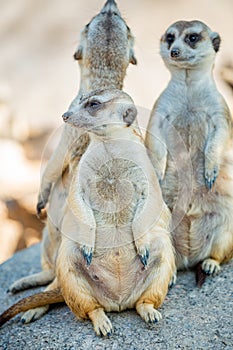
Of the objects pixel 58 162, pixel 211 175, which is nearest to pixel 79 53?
pixel 58 162

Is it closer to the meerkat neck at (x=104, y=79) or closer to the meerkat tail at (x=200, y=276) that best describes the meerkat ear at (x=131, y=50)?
the meerkat neck at (x=104, y=79)

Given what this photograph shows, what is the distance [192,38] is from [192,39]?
1 centimetres

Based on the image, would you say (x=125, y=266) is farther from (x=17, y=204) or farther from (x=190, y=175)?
(x=17, y=204)

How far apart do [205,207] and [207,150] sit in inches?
15.7

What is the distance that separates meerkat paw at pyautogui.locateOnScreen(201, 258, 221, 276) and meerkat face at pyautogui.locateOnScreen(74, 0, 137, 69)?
1434 millimetres

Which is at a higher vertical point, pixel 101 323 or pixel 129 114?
pixel 129 114

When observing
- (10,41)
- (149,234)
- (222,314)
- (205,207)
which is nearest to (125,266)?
(149,234)

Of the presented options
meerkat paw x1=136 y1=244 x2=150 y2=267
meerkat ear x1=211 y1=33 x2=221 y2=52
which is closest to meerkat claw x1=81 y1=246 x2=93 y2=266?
meerkat paw x1=136 y1=244 x2=150 y2=267

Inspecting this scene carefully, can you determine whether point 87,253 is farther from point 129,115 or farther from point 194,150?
point 194,150

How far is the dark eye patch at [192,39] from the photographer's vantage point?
4133mm

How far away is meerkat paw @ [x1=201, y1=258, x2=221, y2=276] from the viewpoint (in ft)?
13.2

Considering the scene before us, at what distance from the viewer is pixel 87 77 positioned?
3.84 m

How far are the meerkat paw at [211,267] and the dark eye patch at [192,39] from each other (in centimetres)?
149

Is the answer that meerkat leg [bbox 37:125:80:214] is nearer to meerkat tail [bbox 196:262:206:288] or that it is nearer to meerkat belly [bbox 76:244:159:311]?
meerkat belly [bbox 76:244:159:311]
